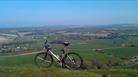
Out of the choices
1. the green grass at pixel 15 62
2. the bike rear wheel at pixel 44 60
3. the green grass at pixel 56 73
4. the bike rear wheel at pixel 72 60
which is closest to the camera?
the green grass at pixel 56 73

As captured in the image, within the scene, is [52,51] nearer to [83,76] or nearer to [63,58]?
→ [63,58]

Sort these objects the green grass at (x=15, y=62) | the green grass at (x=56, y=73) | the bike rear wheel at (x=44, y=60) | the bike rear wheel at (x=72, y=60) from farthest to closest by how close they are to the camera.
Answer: the green grass at (x=15, y=62) < the bike rear wheel at (x=44, y=60) < the bike rear wheel at (x=72, y=60) < the green grass at (x=56, y=73)

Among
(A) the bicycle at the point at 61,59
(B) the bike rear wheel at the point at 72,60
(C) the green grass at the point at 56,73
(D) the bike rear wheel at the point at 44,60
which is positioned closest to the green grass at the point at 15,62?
(D) the bike rear wheel at the point at 44,60

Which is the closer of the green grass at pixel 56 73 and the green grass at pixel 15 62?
the green grass at pixel 56 73

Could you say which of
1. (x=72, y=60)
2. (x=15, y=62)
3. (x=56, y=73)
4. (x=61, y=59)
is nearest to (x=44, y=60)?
(x=61, y=59)

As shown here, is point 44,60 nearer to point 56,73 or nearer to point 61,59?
point 61,59

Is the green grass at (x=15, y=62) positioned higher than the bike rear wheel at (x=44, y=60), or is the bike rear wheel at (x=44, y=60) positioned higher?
the bike rear wheel at (x=44, y=60)

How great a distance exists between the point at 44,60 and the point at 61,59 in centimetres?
114

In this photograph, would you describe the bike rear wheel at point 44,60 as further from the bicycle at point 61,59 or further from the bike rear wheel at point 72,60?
the bike rear wheel at point 72,60

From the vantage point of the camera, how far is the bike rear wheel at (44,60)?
53.4 ft

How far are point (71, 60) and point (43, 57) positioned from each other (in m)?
1.85

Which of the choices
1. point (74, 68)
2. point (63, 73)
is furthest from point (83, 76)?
point (74, 68)

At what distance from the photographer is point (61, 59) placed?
16.0 m

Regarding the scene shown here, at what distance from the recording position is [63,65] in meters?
16.0
